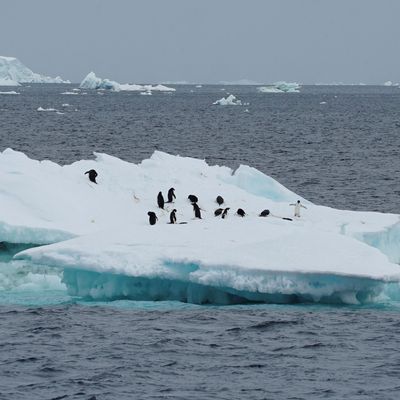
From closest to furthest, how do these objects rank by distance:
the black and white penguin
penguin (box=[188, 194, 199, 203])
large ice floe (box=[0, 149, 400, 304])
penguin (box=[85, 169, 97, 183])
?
large ice floe (box=[0, 149, 400, 304]) < the black and white penguin < penguin (box=[188, 194, 199, 203]) < penguin (box=[85, 169, 97, 183])

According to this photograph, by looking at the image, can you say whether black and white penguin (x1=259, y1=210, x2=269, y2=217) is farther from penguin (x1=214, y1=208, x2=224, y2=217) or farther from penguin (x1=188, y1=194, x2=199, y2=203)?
penguin (x1=188, y1=194, x2=199, y2=203)

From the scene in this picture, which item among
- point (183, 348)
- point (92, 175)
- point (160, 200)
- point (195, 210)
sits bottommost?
point (183, 348)

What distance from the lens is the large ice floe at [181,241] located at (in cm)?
1825

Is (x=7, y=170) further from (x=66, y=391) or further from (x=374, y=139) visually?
(x=374, y=139)

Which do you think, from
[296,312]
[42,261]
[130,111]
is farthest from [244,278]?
[130,111]

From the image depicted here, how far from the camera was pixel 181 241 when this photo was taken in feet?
66.0

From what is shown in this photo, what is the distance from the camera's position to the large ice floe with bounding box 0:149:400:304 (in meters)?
18.2

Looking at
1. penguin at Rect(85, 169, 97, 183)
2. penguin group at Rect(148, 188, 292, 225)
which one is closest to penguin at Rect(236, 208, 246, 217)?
penguin group at Rect(148, 188, 292, 225)

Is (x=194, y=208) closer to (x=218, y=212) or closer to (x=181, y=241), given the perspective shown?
(x=218, y=212)

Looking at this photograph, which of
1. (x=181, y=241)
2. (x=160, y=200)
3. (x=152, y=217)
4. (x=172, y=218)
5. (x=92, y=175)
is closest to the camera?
(x=181, y=241)

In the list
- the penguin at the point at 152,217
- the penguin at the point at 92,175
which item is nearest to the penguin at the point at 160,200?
the penguin at the point at 152,217

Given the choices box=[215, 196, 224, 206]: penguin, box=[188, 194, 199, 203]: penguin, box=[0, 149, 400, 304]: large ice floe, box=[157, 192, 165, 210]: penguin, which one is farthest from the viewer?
box=[215, 196, 224, 206]: penguin

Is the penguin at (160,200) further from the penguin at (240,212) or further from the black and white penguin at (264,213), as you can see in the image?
the black and white penguin at (264,213)

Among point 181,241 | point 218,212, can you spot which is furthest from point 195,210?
point 181,241
